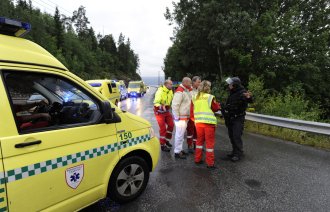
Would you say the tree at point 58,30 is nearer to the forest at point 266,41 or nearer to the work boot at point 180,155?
the forest at point 266,41

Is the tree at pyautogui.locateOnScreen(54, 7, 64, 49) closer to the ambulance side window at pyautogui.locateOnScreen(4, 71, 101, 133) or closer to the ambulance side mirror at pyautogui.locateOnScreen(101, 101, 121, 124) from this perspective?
the ambulance side window at pyautogui.locateOnScreen(4, 71, 101, 133)

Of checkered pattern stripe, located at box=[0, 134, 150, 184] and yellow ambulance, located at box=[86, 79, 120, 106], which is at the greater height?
yellow ambulance, located at box=[86, 79, 120, 106]

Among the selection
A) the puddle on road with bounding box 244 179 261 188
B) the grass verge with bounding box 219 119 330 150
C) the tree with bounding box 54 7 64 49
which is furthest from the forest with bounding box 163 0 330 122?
the tree with bounding box 54 7 64 49

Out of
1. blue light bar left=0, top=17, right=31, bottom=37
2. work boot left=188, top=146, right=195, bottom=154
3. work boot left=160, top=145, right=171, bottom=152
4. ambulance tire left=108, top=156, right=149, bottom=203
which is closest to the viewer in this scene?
blue light bar left=0, top=17, right=31, bottom=37

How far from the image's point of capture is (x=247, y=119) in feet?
29.8

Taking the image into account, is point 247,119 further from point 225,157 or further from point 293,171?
point 293,171

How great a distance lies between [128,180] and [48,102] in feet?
5.68

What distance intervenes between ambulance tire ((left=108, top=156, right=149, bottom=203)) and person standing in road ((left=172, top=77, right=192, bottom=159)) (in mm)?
2146

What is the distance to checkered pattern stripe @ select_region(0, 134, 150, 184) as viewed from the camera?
7.26 ft

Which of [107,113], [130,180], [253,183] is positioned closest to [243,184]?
[253,183]

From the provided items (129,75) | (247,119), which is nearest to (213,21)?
(247,119)

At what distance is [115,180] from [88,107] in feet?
3.67

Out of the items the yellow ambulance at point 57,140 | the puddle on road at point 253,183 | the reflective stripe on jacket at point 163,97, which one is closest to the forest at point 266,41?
the reflective stripe on jacket at point 163,97

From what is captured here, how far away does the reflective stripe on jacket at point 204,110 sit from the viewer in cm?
504
